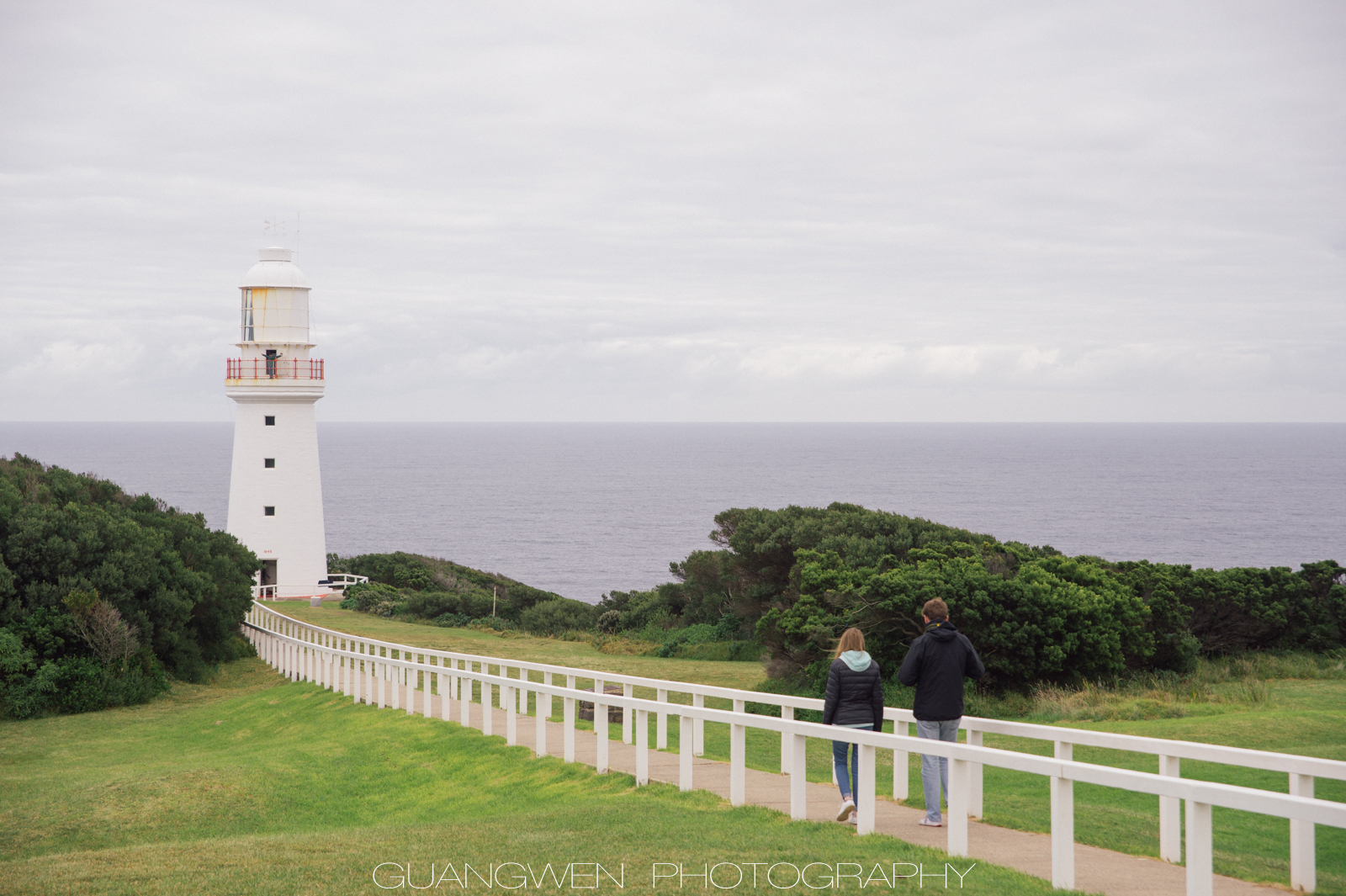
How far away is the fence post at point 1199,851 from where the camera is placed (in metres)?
6.05

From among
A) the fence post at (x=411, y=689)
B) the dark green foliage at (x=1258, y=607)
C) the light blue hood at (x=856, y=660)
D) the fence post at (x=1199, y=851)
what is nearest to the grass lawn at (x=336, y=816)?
the fence post at (x=411, y=689)

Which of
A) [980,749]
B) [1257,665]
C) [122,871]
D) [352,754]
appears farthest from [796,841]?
[1257,665]

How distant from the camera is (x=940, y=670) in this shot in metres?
9.11

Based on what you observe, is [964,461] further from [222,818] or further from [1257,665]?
[222,818]

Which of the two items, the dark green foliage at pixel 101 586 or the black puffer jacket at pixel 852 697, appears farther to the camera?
the dark green foliage at pixel 101 586

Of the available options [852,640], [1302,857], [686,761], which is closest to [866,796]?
[852,640]

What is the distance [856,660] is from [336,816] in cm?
634

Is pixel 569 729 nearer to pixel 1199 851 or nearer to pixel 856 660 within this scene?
pixel 856 660

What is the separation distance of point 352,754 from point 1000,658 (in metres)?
11.5

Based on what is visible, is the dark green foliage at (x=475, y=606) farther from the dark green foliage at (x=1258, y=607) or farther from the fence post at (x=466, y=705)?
the fence post at (x=466, y=705)

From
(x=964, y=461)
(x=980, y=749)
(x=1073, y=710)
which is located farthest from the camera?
(x=964, y=461)

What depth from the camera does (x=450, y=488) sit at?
140625mm

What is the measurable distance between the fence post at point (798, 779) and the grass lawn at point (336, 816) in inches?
9.1

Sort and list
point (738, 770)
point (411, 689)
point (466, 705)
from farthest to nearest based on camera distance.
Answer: point (411, 689), point (466, 705), point (738, 770)
